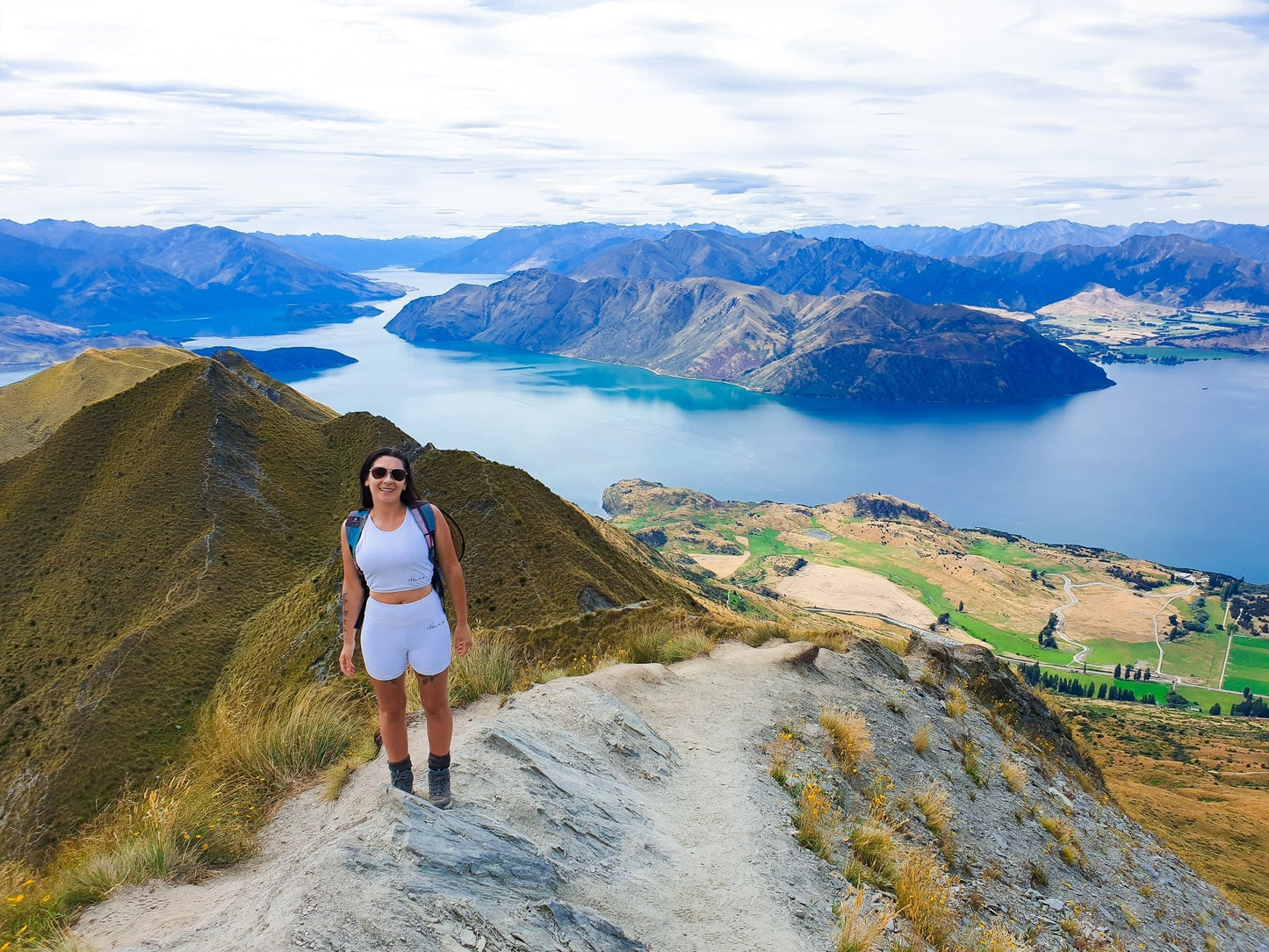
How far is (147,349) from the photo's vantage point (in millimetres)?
125938

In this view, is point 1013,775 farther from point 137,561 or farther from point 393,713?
point 137,561

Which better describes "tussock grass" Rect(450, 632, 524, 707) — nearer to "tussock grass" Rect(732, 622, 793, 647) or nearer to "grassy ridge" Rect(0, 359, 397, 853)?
"tussock grass" Rect(732, 622, 793, 647)

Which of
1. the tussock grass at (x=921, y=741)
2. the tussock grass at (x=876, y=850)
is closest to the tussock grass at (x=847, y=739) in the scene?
the tussock grass at (x=921, y=741)

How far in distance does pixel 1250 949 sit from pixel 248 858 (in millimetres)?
22504

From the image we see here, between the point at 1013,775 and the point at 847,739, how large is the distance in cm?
647

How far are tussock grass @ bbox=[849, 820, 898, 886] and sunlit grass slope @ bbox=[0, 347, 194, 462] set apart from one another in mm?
113391

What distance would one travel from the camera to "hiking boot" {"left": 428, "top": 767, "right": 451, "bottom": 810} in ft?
24.9

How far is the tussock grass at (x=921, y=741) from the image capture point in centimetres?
1550

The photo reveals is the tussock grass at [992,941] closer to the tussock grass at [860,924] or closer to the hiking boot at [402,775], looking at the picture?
the tussock grass at [860,924]

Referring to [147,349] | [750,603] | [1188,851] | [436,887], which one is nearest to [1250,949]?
[1188,851]

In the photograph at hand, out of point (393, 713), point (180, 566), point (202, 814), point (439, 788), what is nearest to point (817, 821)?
point (439, 788)

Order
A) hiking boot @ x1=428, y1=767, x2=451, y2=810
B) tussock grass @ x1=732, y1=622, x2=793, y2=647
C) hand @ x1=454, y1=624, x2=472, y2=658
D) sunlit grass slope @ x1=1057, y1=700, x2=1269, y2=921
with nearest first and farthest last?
hiking boot @ x1=428, y1=767, x2=451, y2=810
hand @ x1=454, y1=624, x2=472, y2=658
tussock grass @ x1=732, y1=622, x2=793, y2=647
sunlit grass slope @ x1=1057, y1=700, x2=1269, y2=921

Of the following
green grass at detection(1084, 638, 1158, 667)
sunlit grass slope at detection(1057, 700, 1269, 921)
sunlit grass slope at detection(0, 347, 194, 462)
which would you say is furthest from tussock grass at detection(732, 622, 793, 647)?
green grass at detection(1084, 638, 1158, 667)

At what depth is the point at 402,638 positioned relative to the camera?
719 centimetres
